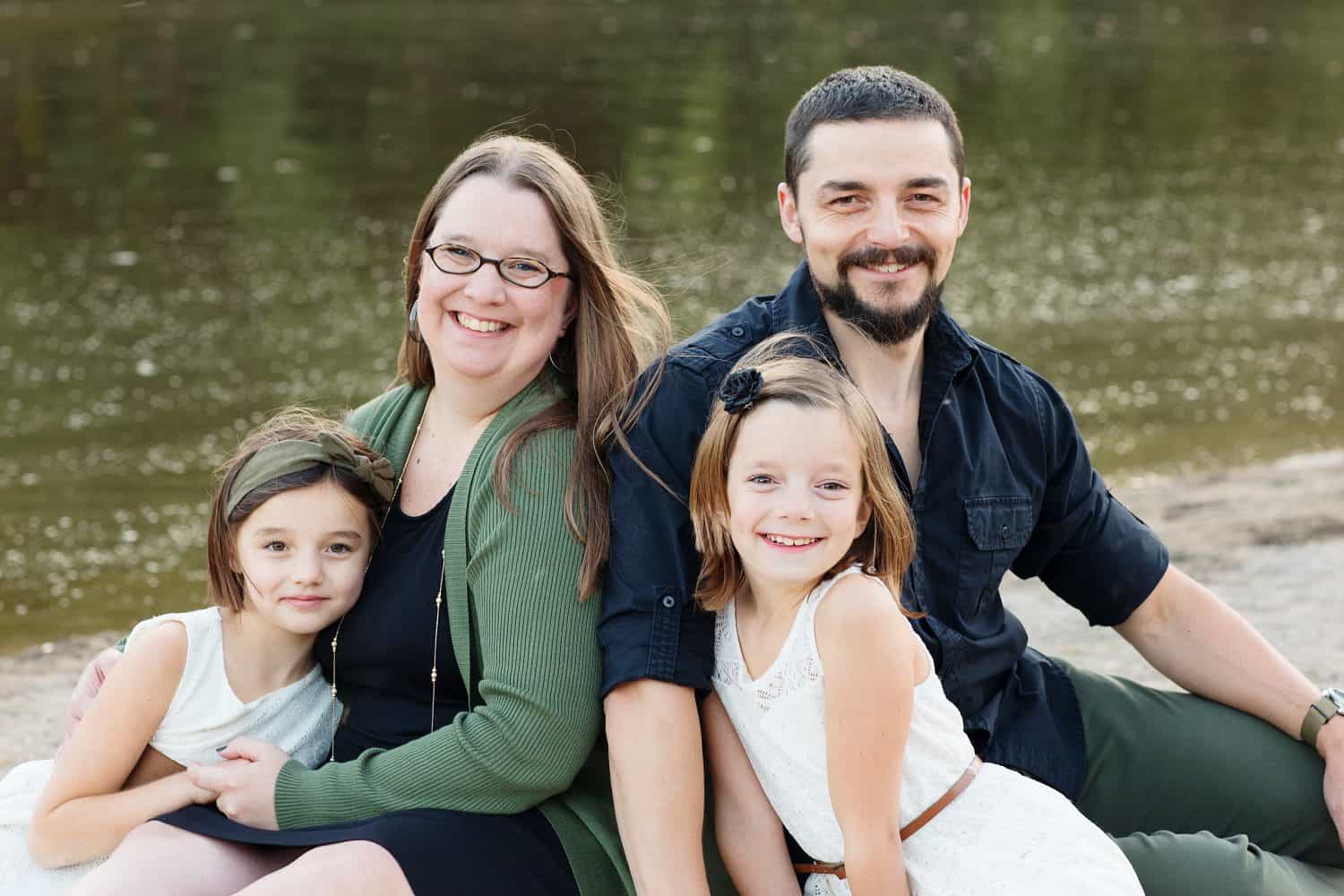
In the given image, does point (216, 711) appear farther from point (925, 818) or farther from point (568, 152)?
point (568, 152)

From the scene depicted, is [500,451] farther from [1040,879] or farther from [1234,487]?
[1234,487]

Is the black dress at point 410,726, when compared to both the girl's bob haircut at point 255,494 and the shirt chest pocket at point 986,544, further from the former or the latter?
the shirt chest pocket at point 986,544

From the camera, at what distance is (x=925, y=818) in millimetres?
2828

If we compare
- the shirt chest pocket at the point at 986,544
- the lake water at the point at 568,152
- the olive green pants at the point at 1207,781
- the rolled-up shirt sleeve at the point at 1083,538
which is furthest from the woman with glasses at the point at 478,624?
the lake water at the point at 568,152

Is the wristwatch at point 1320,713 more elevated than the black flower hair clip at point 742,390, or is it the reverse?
the black flower hair clip at point 742,390


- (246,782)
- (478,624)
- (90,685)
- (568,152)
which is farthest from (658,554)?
(568,152)

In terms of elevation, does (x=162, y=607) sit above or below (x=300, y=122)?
below

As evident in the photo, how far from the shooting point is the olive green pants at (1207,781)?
3447 mm

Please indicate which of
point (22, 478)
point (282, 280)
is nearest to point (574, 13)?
point (282, 280)

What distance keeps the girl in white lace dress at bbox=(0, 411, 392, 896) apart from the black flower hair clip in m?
0.72

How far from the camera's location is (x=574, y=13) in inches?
955

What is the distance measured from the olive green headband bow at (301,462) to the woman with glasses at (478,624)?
0.36ft

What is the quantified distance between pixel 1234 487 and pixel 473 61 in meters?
14.2

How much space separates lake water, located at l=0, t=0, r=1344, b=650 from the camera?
334 inches
